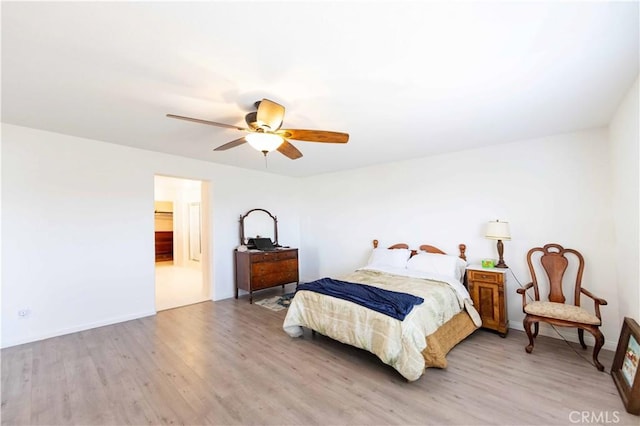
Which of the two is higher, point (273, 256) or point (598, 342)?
point (273, 256)

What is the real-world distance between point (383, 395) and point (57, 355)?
325 centimetres

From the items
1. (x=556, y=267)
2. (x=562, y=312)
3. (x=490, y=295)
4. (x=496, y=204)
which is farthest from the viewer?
(x=496, y=204)

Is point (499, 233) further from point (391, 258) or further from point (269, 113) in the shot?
point (269, 113)

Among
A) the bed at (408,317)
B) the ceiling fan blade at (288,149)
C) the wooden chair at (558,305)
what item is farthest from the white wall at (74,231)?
the wooden chair at (558,305)

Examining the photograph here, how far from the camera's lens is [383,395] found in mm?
2135

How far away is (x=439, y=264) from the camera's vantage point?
12.1 feet

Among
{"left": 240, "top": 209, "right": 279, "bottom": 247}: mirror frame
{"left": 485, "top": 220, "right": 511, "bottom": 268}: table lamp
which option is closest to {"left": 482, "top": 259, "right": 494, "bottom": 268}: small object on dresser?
{"left": 485, "top": 220, "right": 511, "bottom": 268}: table lamp

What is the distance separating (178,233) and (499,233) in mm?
8371

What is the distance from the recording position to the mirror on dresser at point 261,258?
468cm

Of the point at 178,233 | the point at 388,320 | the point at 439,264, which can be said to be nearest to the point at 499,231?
the point at 439,264

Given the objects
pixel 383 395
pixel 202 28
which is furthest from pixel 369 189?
pixel 202 28

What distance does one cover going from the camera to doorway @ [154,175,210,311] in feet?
22.0

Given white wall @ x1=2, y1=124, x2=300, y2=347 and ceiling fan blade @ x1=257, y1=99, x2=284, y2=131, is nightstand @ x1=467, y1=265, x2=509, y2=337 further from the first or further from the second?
white wall @ x1=2, y1=124, x2=300, y2=347

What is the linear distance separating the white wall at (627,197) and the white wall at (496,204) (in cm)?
18
